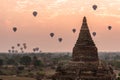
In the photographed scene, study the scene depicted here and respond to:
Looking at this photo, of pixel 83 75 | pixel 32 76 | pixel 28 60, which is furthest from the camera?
Answer: pixel 28 60

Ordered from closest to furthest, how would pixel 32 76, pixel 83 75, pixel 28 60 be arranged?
pixel 83 75 → pixel 32 76 → pixel 28 60

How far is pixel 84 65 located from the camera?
37.5 meters

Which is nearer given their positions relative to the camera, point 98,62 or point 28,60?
point 98,62

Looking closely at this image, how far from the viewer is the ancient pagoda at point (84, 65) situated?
37031mm

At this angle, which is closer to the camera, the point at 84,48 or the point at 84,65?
the point at 84,65

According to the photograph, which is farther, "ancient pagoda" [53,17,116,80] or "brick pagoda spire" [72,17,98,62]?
"brick pagoda spire" [72,17,98,62]

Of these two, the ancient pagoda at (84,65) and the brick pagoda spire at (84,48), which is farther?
the brick pagoda spire at (84,48)

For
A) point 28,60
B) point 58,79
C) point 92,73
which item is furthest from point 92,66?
point 28,60

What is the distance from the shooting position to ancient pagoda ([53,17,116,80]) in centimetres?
3703

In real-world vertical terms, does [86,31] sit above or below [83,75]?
above

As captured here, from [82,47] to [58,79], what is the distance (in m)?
4.06

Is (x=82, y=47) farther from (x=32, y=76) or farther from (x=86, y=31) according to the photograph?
(x=32, y=76)

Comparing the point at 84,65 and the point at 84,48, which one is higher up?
the point at 84,48

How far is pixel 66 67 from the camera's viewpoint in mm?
38000
